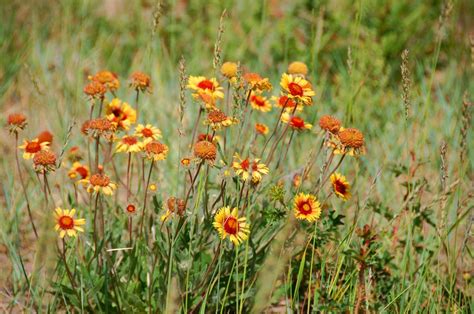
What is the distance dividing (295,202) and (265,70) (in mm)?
2074

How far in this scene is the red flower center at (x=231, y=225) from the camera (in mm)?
1725

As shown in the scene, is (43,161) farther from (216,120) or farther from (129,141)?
(216,120)

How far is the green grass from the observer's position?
195 centimetres

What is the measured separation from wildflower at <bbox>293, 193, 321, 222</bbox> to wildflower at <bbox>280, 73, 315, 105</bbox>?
0.25 meters

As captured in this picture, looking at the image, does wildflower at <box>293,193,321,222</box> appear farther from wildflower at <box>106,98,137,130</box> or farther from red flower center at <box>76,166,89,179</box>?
red flower center at <box>76,166,89,179</box>

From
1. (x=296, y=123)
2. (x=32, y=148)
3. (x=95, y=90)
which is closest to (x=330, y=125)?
(x=296, y=123)

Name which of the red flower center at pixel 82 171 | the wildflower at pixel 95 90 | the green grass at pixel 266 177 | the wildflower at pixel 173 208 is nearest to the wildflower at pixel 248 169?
the green grass at pixel 266 177

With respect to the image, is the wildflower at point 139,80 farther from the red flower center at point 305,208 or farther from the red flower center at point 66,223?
Result: the red flower center at point 305,208

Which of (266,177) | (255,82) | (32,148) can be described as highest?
(255,82)

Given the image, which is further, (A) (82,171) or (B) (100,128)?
(A) (82,171)

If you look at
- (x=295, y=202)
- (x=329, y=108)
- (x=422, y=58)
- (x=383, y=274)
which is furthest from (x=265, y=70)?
(x=295, y=202)

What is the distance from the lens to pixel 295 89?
74.4 inches

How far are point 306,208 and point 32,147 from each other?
2.41ft

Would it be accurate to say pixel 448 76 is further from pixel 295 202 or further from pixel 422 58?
pixel 295 202
